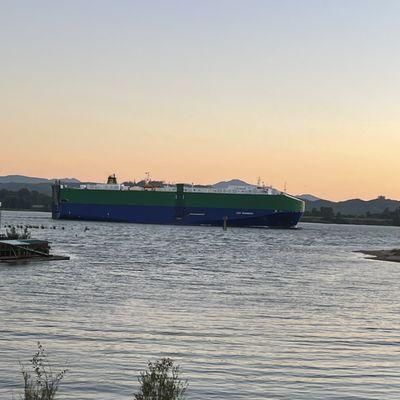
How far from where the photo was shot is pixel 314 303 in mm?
36500

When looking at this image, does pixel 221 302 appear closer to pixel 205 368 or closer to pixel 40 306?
pixel 40 306

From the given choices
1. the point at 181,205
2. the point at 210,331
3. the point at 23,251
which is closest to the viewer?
the point at 210,331

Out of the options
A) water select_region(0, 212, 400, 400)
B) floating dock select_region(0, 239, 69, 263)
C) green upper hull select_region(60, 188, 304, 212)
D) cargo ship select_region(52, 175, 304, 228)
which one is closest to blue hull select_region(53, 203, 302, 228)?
cargo ship select_region(52, 175, 304, 228)

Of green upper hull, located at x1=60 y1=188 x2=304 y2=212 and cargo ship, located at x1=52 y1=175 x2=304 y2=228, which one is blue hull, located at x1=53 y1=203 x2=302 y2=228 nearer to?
cargo ship, located at x1=52 y1=175 x2=304 y2=228

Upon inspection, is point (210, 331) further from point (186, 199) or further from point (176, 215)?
point (176, 215)

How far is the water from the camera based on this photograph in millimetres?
18594

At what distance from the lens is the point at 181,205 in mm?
187125

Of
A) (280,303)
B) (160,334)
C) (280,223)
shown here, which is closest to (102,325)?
(160,334)

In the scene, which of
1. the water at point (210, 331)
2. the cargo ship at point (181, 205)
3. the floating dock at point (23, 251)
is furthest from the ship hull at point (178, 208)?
the water at point (210, 331)

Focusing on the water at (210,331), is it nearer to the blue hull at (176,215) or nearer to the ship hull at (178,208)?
the ship hull at (178,208)

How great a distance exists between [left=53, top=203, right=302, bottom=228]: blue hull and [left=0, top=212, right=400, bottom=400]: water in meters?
128

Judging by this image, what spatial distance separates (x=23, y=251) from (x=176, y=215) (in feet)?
419

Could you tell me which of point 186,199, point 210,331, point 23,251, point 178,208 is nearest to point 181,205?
point 178,208

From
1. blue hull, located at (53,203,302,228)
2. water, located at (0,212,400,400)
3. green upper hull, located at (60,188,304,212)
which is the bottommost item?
water, located at (0,212,400,400)
